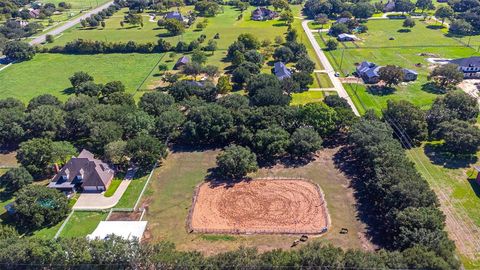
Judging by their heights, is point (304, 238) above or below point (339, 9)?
below

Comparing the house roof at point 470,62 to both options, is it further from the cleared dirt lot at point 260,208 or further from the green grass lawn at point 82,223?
the green grass lawn at point 82,223

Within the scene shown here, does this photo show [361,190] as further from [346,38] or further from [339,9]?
[339,9]

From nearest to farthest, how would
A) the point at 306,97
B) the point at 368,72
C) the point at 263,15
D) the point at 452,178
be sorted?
the point at 452,178
the point at 306,97
the point at 368,72
the point at 263,15

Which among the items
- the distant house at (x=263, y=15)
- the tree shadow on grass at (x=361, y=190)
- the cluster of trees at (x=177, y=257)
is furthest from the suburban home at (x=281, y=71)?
the distant house at (x=263, y=15)

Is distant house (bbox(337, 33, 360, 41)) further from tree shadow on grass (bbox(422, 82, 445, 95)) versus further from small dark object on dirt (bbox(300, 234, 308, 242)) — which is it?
small dark object on dirt (bbox(300, 234, 308, 242))

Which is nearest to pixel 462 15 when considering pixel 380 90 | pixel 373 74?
pixel 373 74

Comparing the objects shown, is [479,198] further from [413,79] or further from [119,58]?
[119,58]

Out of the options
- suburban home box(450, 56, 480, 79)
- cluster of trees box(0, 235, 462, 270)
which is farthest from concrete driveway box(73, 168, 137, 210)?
suburban home box(450, 56, 480, 79)

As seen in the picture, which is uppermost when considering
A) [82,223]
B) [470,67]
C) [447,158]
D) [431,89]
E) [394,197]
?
[394,197]

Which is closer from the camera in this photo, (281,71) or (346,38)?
(281,71)
